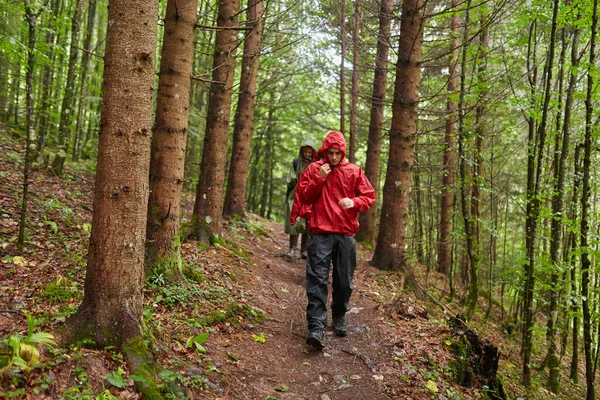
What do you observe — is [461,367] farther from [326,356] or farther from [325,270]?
[325,270]

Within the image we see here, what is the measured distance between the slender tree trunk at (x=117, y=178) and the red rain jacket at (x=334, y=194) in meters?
2.39

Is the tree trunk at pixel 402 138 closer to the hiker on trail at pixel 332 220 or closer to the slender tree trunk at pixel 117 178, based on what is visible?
the hiker on trail at pixel 332 220

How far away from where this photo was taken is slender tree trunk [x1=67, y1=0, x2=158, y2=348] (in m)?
3.33

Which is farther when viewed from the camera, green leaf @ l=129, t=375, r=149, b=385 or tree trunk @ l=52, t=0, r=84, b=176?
tree trunk @ l=52, t=0, r=84, b=176

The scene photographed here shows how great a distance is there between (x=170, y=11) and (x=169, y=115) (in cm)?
137

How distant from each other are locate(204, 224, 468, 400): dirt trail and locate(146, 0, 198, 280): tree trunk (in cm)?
154

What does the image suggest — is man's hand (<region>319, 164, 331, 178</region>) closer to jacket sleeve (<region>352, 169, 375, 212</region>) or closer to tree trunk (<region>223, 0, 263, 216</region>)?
jacket sleeve (<region>352, 169, 375, 212</region>)

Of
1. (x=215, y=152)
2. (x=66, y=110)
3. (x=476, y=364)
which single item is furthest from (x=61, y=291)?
(x=66, y=110)

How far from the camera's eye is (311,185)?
536 cm

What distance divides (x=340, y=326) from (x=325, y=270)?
89 centimetres

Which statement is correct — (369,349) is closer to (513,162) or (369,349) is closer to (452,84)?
(452,84)

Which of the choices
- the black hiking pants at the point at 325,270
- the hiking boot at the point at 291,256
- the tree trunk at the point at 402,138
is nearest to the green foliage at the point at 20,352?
the black hiking pants at the point at 325,270

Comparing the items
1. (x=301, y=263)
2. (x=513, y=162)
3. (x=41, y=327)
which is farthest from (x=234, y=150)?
(x=513, y=162)

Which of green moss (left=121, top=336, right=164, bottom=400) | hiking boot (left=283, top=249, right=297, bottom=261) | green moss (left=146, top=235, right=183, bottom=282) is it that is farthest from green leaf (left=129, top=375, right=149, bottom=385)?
hiking boot (left=283, top=249, right=297, bottom=261)
